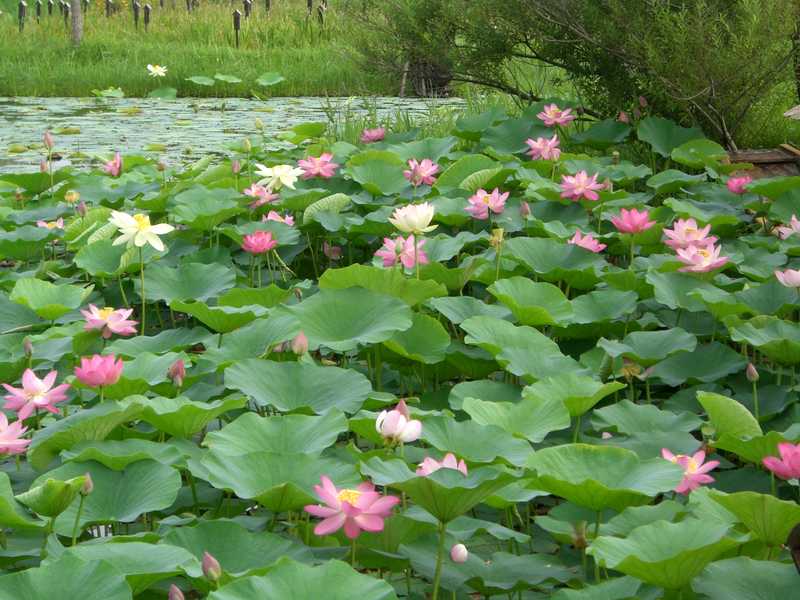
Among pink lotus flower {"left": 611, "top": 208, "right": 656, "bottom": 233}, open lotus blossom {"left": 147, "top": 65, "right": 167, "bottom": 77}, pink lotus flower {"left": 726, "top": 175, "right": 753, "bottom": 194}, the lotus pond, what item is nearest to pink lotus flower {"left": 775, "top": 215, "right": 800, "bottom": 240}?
the lotus pond

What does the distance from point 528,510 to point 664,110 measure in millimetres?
2931

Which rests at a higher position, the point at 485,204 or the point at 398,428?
the point at 398,428

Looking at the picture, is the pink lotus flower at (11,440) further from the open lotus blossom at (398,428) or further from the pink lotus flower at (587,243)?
the pink lotus flower at (587,243)

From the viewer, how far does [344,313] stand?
2.09 meters

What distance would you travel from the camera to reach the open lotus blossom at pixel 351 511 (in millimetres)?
1259

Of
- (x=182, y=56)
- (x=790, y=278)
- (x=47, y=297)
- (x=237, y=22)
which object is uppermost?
(x=790, y=278)

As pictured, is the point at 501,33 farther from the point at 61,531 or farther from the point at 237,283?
the point at 61,531

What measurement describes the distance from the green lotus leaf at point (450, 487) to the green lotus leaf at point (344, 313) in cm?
73

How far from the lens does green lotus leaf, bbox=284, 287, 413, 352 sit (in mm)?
2031

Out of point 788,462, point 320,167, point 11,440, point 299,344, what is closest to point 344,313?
point 299,344

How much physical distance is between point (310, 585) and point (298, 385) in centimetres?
70

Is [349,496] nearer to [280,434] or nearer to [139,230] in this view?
[280,434]

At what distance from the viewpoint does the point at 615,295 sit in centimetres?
230

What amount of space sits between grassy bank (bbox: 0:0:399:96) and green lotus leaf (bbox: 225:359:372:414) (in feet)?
22.4
